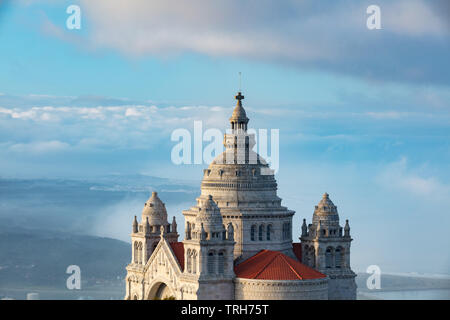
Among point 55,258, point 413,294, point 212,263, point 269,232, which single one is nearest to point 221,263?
point 212,263

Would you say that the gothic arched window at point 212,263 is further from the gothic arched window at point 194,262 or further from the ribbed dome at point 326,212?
the ribbed dome at point 326,212

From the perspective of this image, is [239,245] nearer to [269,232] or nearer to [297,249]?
[269,232]

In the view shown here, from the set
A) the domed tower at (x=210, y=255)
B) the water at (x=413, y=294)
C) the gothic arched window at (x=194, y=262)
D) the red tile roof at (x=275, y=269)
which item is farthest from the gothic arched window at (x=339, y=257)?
the water at (x=413, y=294)
